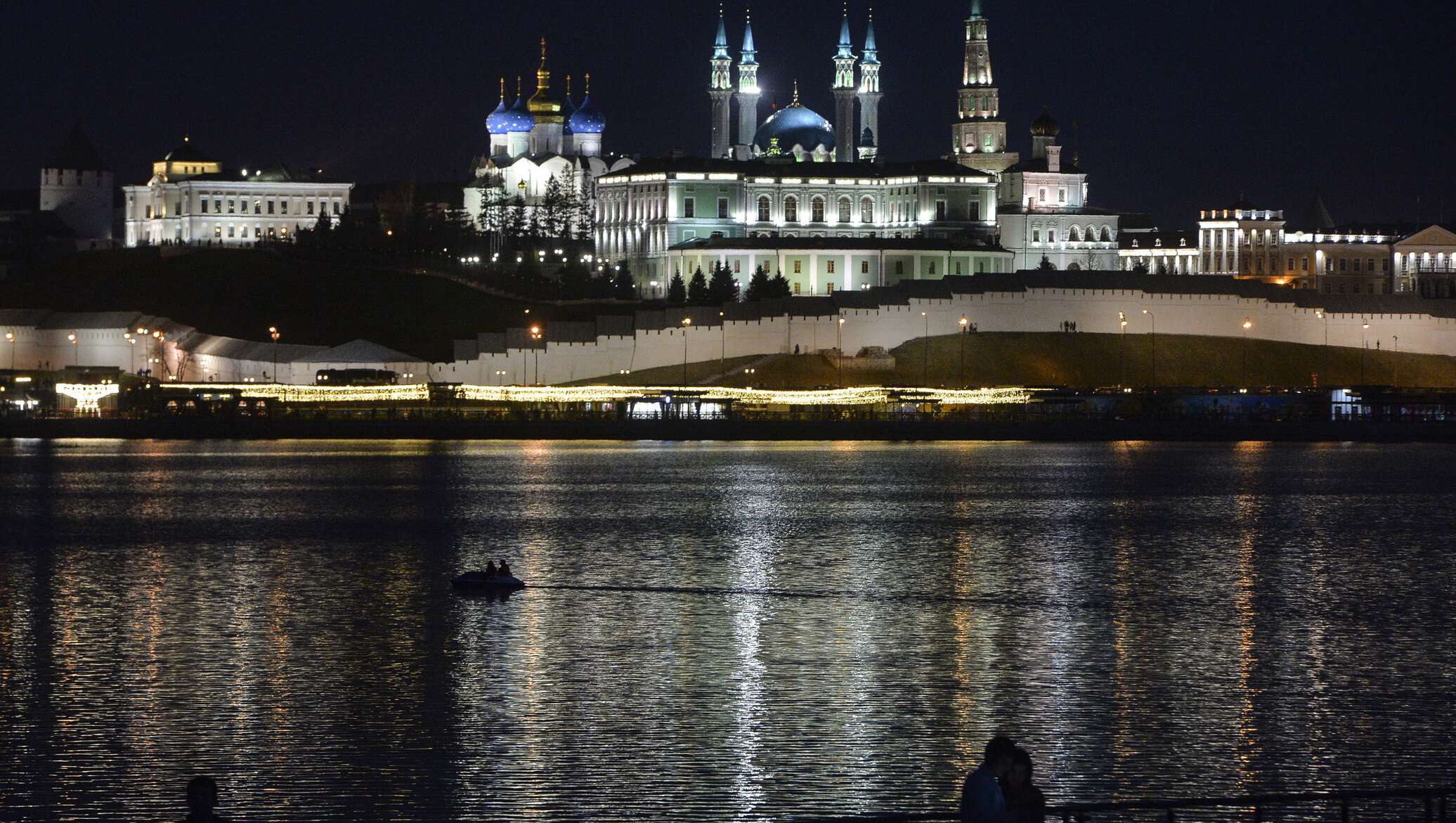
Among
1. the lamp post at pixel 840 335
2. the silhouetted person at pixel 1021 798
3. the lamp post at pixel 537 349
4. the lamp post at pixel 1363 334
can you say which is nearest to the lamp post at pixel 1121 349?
the lamp post at pixel 1363 334

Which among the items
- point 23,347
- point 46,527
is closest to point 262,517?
point 46,527

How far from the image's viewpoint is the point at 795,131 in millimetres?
107000

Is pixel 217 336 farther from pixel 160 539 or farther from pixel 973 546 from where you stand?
pixel 973 546

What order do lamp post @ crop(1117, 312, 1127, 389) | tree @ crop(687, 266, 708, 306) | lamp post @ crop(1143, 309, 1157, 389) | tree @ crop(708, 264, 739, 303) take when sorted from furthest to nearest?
tree @ crop(708, 264, 739, 303), tree @ crop(687, 266, 708, 306), lamp post @ crop(1143, 309, 1157, 389), lamp post @ crop(1117, 312, 1127, 389)

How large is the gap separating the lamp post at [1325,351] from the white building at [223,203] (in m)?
49.9

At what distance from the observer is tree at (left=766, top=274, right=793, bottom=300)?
260ft

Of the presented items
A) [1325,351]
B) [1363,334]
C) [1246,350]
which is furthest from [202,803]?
[1363,334]

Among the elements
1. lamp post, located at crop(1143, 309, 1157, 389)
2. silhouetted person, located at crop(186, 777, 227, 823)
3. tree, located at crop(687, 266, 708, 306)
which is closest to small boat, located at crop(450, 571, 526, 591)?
silhouetted person, located at crop(186, 777, 227, 823)

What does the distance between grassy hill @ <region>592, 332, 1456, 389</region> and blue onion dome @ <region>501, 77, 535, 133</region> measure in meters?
42.2

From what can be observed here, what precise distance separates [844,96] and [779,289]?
31.3 metres

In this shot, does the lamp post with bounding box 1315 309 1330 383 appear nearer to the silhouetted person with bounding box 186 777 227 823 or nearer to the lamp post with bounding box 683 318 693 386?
the lamp post with bounding box 683 318 693 386

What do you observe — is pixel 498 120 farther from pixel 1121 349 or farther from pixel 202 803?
pixel 202 803

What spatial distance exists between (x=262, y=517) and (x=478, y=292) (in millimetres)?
49013

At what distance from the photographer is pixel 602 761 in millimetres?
16844
